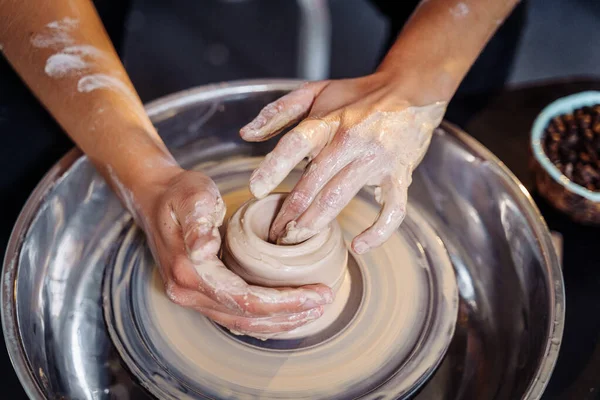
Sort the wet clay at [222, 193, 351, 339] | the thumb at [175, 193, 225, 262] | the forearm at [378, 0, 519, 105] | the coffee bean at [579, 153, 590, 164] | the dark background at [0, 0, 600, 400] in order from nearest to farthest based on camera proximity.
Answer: the thumb at [175, 193, 225, 262]
the wet clay at [222, 193, 351, 339]
the forearm at [378, 0, 519, 105]
the coffee bean at [579, 153, 590, 164]
the dark background at [0, 0, 600, 400]

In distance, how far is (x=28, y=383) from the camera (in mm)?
959

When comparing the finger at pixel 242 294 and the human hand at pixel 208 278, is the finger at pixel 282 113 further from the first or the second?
the finger at pixel 242 294

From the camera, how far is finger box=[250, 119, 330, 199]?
3.44 ft

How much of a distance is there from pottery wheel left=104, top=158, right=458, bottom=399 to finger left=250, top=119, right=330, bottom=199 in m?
0.32

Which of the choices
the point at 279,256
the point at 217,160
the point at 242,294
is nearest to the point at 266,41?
the point at 217,160

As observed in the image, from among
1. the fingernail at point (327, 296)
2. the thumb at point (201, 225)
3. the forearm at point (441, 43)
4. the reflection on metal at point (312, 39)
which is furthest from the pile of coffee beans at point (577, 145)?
the reflection on metal at point (312, 39)

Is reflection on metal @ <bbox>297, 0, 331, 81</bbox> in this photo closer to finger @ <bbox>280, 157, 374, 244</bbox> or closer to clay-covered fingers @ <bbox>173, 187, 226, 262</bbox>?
finger @ <bbox>280, 157, 374, 244</bbox>

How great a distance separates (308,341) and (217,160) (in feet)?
2.16

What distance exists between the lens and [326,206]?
109 centimetres

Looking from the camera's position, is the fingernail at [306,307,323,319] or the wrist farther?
the wrist

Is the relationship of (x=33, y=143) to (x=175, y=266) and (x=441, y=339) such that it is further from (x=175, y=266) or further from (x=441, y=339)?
(x=441, y=339)

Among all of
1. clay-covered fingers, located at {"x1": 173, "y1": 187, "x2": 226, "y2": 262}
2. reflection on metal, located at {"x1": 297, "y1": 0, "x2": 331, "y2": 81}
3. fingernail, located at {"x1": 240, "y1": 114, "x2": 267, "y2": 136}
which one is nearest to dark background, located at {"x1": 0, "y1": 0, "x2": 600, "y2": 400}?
reflection on metal, located at {"x1": 297, "y1": 0, "x2": 331, "y2": 81}

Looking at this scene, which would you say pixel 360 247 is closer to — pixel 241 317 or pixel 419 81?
pixel 241 317

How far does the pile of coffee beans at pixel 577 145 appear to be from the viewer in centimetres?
143
